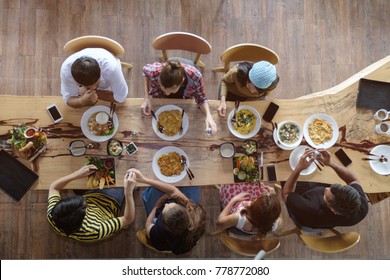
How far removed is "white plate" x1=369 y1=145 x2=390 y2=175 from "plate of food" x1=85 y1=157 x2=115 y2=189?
74.1 inches

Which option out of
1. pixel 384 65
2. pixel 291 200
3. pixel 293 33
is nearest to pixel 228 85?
pixel 291 200

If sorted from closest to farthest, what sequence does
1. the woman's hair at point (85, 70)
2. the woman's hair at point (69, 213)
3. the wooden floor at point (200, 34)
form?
the woman's hair at point (69, 213)
the woman's hair at point (85, 70)
the wooden floor at point (200, 34)

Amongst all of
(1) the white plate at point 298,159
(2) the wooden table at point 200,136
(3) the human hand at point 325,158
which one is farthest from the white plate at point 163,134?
(3) the human hand at point 325,158

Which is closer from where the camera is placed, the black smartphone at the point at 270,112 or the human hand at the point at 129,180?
the human hand at the point at 129,180

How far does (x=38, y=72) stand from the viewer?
3445mm

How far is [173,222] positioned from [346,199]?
1.13 metres

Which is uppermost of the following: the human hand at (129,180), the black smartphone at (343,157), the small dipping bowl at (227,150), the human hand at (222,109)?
the human hand at (222,109)

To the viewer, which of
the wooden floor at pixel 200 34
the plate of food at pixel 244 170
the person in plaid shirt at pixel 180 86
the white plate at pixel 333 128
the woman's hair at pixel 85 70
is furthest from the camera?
the wooden floor at pixel 200 34

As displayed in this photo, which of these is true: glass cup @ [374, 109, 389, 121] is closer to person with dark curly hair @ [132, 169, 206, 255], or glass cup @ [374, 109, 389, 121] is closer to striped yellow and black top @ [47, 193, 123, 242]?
person with dark curly hair @ [132, 169, 206, 255]

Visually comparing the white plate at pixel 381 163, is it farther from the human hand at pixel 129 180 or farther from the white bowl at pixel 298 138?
the human hand at pixel 129 180

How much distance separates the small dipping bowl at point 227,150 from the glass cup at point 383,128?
1.10 metres

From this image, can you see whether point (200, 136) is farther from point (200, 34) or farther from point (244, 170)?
point (200, 34)

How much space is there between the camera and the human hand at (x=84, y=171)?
2.26 meters
